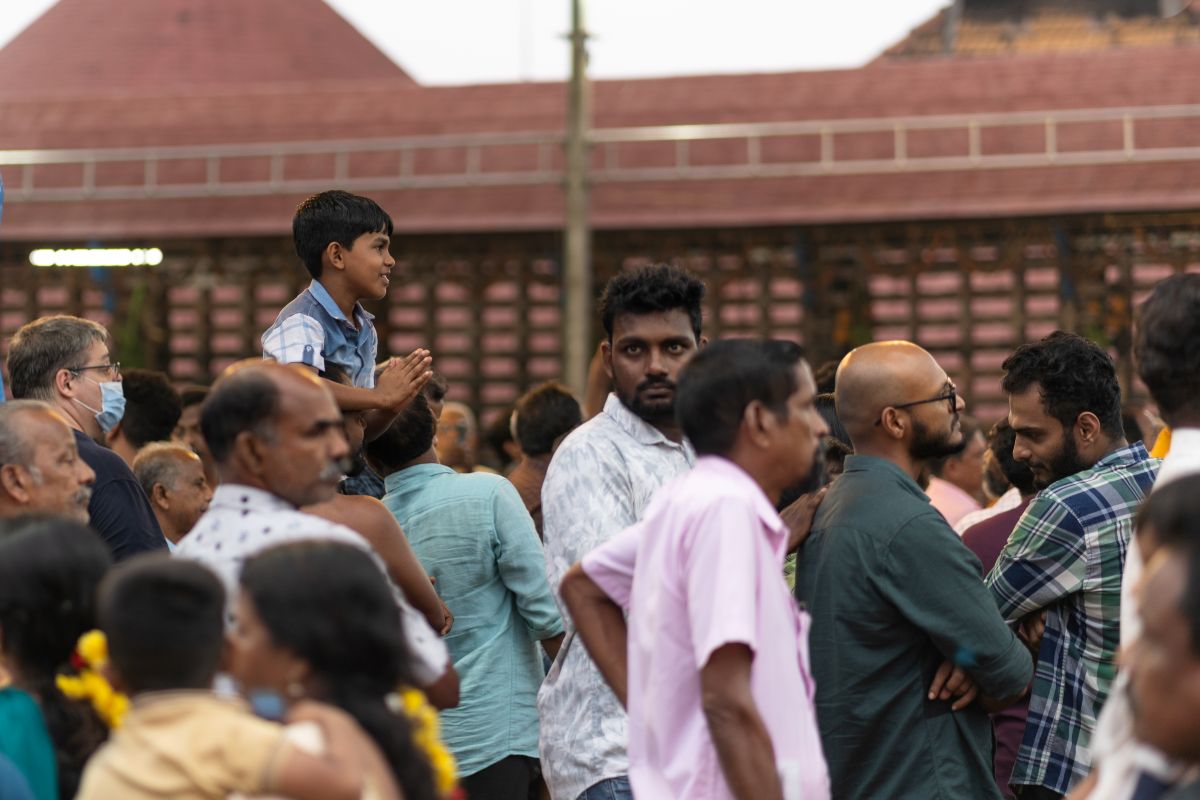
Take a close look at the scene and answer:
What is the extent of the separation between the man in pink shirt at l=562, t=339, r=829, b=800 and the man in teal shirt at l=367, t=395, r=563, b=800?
1409 millimetres

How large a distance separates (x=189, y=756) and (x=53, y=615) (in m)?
0.59

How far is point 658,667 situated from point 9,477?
138 centimetres

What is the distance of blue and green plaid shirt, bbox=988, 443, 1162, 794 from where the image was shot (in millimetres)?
3686

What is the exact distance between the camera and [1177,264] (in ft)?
39.5

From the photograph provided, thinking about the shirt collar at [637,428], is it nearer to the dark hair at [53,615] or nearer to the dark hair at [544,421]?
the dark hair at [53,615]

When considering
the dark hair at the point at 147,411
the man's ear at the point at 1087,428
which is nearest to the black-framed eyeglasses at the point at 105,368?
the dark hair at the point at 147,411

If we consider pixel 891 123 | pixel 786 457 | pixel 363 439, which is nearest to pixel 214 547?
pixel 786 457

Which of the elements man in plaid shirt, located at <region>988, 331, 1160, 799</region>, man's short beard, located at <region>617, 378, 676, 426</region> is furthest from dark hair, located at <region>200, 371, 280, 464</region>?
man in plaid shirt, located at <region>988, 331, 1160, 799</region>

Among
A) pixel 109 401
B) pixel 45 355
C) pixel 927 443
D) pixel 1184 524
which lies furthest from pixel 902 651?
pixel 45 355

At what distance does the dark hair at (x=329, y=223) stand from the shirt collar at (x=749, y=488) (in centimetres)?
167

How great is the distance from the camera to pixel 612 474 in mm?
3688

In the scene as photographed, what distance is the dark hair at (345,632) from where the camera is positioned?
91.0 inches

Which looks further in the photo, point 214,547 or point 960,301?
point 960,301

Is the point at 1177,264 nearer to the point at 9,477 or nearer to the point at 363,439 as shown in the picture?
the point at 363,439
